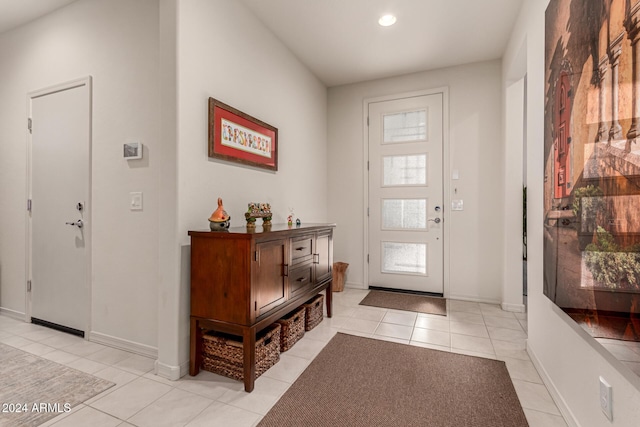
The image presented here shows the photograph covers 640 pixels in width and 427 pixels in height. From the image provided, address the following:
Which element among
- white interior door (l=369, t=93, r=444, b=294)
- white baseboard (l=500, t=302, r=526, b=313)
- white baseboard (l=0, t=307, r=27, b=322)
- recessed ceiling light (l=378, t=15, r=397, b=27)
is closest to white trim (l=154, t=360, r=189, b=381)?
white baseboard (l=0, t=307, r=27, b=322)

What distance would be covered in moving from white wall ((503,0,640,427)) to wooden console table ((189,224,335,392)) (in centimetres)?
165

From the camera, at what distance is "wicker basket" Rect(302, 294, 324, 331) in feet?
8.78

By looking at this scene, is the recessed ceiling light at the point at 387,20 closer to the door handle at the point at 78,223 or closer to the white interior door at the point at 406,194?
the white interior door at the point at 406,194

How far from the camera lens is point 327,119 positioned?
14.2ft

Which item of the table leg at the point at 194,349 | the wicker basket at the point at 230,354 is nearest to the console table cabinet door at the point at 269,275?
the wicker basket at the point at 230,354

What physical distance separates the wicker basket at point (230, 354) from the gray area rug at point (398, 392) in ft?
0.88

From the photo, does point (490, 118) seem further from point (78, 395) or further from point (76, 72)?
point (78, 395)

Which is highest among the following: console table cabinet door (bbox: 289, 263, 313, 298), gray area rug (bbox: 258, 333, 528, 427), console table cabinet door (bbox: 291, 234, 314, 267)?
console table cabinet door (bbox: 291, 234, 314, 267)

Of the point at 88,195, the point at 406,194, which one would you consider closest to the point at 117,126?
the point at 88,195

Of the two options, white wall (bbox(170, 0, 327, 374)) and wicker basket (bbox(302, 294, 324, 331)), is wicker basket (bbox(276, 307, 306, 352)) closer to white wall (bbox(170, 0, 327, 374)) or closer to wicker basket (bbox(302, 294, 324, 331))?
wicker basket (bbox(302, 294, 324, 331))

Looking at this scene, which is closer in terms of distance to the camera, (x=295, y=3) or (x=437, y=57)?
(x=295, y=3)

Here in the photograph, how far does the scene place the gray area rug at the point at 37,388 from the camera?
1.57 m

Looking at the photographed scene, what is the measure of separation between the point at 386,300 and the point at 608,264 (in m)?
2.68

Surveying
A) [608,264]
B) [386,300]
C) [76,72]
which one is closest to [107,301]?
[76,72]
